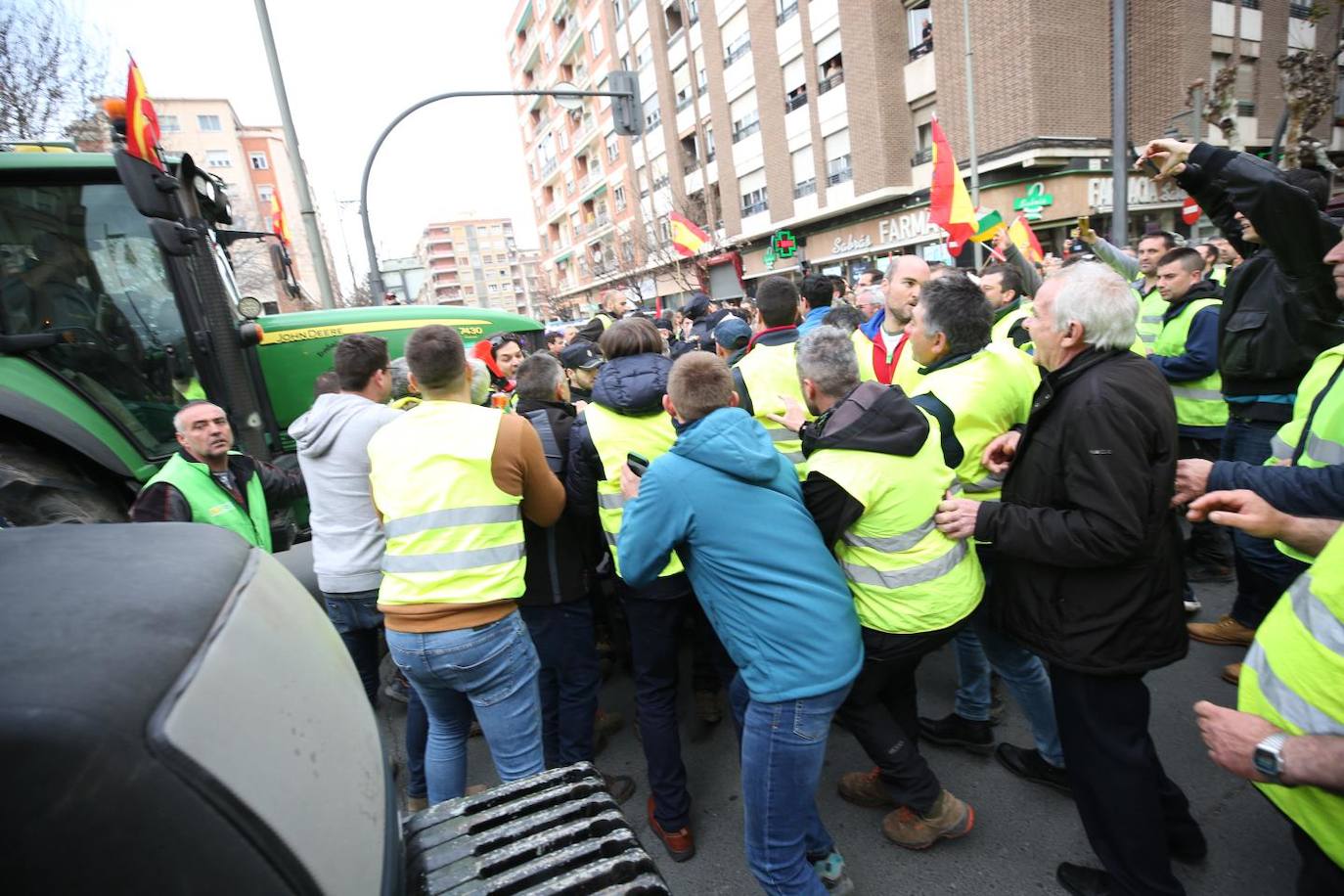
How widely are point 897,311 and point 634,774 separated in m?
2.93

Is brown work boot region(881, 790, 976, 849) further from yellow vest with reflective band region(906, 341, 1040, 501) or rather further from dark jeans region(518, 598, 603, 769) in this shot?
dark jeans region(518, 598, 603, 769)

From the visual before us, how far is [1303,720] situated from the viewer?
4.35 ft

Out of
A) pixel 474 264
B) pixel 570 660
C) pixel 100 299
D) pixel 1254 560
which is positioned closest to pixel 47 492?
pixel 100 299

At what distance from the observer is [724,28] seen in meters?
26.8

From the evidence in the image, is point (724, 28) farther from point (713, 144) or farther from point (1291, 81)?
point (1291, 81)

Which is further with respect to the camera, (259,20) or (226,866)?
(259,20)

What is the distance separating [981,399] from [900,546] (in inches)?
29.4

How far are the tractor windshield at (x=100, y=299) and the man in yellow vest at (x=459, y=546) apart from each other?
3192 millimetres

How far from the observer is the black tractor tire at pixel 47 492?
348cm

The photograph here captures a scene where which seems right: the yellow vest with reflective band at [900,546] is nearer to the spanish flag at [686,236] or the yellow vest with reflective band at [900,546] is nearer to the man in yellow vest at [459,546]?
the man in yellow vest at [459,546]

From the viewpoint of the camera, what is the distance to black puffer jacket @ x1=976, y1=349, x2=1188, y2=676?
1.88 meters

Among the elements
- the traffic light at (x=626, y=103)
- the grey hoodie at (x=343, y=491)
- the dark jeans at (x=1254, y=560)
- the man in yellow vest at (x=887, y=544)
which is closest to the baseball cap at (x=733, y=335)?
the man in yellow vest at (x=887, y=544)

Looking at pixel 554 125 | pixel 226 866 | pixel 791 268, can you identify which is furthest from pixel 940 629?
pixel 554 125

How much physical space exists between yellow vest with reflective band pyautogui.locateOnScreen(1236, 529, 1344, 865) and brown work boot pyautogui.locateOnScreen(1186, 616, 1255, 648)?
8.37 ft
